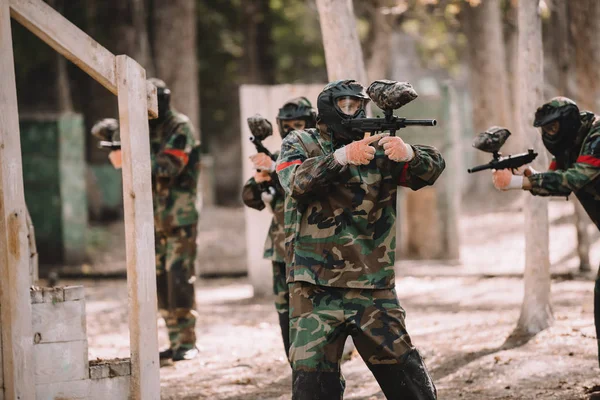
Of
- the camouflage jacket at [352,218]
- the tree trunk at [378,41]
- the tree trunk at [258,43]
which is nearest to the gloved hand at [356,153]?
the camouflage jacket at [352,218]

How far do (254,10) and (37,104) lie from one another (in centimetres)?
657

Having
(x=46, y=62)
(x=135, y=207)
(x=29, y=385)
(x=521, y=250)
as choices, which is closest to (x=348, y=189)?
(x=135, y=207)

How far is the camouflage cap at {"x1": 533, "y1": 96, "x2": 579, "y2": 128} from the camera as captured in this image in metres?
6.43

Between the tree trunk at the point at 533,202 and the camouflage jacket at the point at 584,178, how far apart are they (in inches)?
64.9

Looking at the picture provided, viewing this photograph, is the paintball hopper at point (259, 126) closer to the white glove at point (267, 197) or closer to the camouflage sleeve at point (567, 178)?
the white glove at point (267, 197)

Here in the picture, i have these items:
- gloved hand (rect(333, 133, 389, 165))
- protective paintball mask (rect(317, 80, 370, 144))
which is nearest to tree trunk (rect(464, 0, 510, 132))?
protective paintball mask (rect(317, 80, 370, 144))

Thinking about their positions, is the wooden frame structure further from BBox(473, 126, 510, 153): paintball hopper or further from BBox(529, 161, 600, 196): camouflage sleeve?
BBox(529, 161, 600, 196): camouflage sleeve

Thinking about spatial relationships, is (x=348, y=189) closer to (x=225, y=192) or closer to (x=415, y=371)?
(x=415, y=371)

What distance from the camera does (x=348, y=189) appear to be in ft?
16.5

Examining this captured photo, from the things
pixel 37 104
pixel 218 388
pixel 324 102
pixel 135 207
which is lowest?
pixel 218 388

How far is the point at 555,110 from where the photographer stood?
6.46 metres

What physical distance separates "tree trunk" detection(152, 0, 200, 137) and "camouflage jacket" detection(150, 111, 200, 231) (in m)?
10.3

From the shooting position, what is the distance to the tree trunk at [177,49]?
60.8ft

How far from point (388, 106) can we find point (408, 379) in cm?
140
